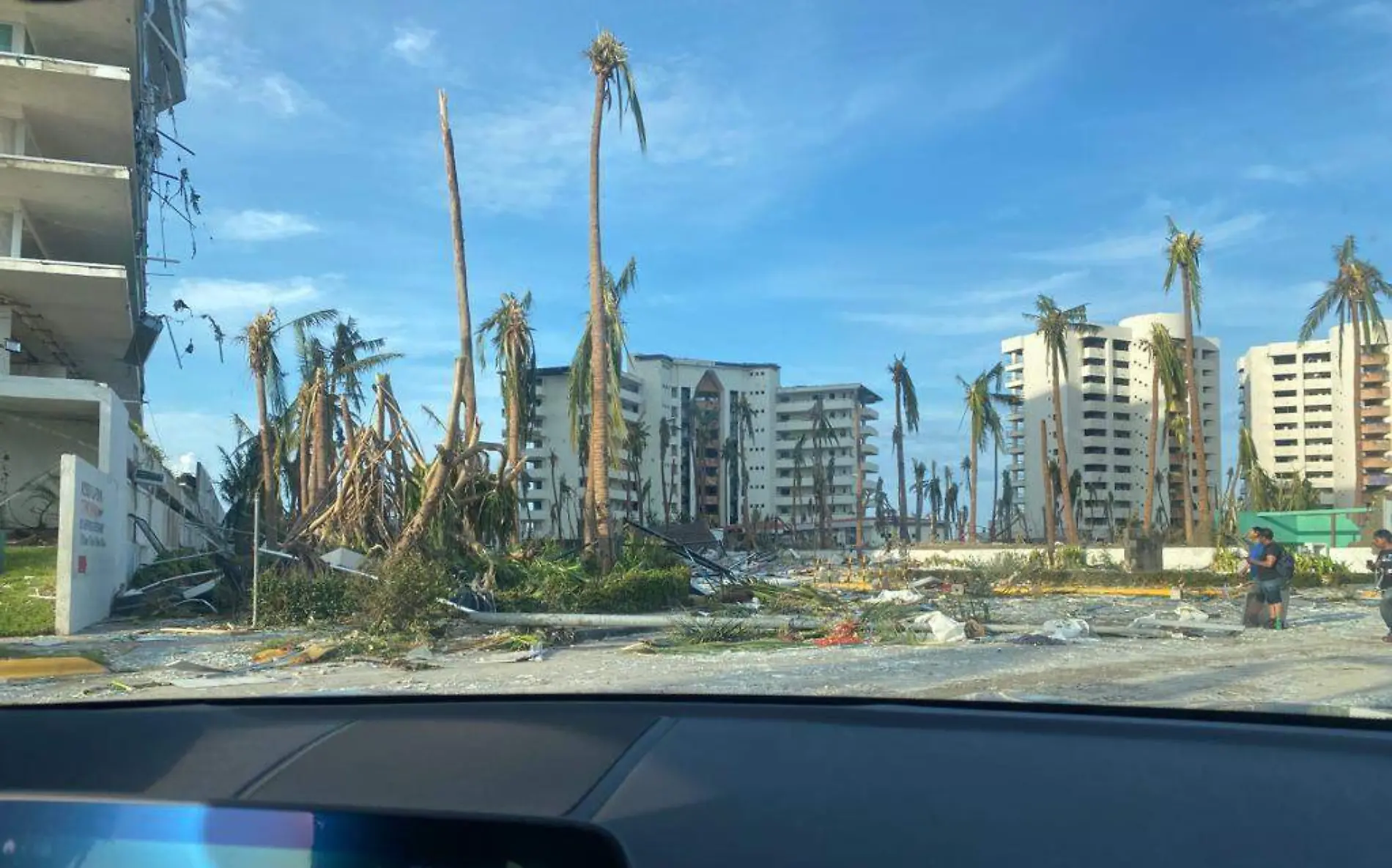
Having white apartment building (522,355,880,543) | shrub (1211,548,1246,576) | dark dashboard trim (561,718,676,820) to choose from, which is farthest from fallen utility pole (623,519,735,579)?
white apartment building (522,355,880,543)

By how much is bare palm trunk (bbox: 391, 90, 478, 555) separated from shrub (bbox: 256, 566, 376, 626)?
1.41 m

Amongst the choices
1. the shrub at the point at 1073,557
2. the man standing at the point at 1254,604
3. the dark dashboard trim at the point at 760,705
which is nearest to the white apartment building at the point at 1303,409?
the shrub at the point at 1073,557

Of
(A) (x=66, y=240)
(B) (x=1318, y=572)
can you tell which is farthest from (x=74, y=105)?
(B) (x=1318, y=572)

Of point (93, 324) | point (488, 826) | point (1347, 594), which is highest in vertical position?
point (93, 324)

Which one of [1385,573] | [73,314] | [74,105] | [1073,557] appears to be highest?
[74,105]

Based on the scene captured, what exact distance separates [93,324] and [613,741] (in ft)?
125

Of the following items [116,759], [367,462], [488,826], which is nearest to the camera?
[488,826]

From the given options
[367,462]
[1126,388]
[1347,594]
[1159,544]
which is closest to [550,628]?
[367,462]

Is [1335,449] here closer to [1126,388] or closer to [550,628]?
[1126,388]

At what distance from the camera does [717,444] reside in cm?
12706

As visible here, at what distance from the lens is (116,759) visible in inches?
91.7

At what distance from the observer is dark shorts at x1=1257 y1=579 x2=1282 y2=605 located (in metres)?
17.6

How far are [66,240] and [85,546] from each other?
20.8m

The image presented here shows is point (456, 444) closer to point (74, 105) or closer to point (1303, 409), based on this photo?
point (74, 105)
